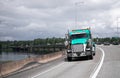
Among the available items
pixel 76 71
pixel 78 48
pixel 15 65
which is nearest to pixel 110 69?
pixel 76 71

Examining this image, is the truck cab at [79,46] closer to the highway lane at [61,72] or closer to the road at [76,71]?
the road at [76,71]

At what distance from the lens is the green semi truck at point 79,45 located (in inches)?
1086

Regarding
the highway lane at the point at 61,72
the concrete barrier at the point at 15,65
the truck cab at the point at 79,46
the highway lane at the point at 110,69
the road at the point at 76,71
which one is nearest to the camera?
the highway lane at the point at 110,69

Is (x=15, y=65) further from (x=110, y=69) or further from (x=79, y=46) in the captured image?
(x=79, y=46)

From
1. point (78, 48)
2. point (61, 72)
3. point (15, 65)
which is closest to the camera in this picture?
point (61, 72)

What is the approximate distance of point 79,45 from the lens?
27719 millimetres

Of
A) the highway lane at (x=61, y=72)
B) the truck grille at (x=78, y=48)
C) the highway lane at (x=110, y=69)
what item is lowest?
the highway lane at (x=61, y=72)

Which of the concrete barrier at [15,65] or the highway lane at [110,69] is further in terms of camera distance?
the concrete barrier at [15,65]

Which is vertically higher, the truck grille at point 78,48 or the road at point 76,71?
the truck grille at point 78,48

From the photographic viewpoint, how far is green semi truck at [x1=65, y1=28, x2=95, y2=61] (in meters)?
27.6

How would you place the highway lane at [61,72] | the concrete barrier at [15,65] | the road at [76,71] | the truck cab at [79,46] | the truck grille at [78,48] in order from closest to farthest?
the road at [76,71]
the highway lane at [61,72]
the concrete barrier at [15,65]
the truck cab at [79,46]
the truck grille at [78,48]

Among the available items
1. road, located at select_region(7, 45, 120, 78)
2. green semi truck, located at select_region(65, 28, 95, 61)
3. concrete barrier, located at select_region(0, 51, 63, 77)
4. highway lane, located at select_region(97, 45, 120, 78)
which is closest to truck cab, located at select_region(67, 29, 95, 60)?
green semi truck, located at select_region(65, 28, 95, 61)

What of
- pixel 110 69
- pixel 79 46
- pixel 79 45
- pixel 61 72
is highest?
pixel 79 45

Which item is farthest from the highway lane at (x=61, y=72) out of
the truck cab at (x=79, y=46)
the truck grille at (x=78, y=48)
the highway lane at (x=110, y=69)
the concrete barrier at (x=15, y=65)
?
the truck grille at (x=78, y=48)
